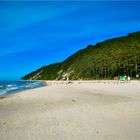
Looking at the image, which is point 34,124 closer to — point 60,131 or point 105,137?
point 60,131

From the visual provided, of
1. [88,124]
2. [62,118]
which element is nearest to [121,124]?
[88,124]

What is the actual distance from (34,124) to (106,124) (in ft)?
9.41

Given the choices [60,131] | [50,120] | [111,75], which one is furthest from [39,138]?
[111,75]

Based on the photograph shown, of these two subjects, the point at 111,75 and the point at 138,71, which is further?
the point at 111,75

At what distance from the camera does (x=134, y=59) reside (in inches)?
2761

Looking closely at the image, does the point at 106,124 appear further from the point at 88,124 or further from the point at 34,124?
the point at 34,124

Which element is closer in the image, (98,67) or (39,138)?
(39,138)

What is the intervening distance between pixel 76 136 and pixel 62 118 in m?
2.53

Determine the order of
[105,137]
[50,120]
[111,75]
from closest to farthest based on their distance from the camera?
[105,137]
[50,120]
[111,75]

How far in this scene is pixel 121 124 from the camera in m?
7.11

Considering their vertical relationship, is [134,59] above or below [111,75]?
above

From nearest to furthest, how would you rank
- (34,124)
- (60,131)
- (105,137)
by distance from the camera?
(105,137)
(60,131)
(34,124)

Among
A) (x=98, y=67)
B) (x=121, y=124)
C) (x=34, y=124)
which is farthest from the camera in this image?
(x=98, y=67)

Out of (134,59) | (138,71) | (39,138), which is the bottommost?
(39,138)
